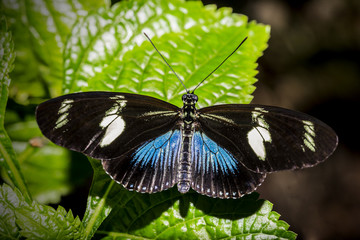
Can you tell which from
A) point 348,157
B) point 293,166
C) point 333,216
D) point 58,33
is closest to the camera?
point 293,166

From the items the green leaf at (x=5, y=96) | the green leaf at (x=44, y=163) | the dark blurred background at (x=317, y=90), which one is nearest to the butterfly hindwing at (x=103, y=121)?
the green leaf at (x=5, y=96)

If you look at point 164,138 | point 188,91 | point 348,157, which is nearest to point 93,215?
point 164,138

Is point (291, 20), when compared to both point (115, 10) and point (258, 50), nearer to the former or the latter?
point (258, 50)

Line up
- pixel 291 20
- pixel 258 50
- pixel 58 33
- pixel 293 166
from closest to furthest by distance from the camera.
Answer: pixel 293 166 < pixel 258 50 < pixel 58 33 < pixel 291 20

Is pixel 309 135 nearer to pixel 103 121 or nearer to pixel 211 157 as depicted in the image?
pixel 211 157

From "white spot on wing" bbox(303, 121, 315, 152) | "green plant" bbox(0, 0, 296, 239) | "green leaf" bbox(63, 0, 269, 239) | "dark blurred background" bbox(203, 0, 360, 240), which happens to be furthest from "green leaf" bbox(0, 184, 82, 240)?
"dark blurred background" bbox(203, 0, 360, 240)

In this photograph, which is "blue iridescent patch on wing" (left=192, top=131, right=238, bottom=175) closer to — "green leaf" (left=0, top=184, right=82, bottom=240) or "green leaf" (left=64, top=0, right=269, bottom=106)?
"green leaf" (left=64, top=0, right=269, bottom=106)

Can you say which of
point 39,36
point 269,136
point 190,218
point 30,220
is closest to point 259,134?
point 269,136
